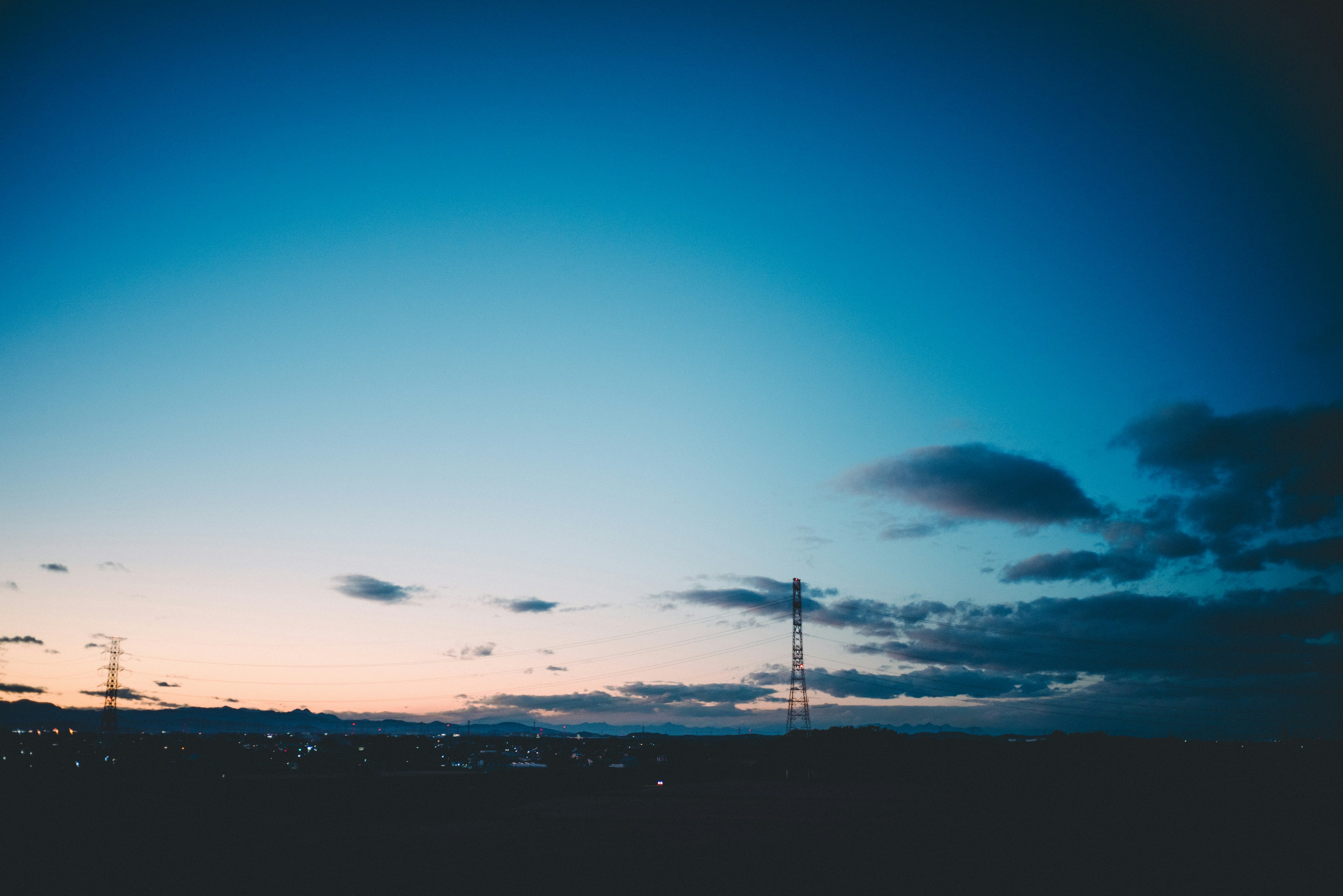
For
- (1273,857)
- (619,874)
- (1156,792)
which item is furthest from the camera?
(1156,792)

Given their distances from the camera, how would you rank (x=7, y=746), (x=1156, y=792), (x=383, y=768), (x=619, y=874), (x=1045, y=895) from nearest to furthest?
(x=1045, y=895) < (x=619, y=874) < (x=1156, y=792) < (x=383, y=768) < (x=7, y=746)

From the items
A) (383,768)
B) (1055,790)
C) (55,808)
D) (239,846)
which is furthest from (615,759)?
(239,846)

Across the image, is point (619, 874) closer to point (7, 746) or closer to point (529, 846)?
point (529, 846)

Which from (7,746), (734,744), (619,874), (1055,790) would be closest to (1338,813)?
(1055,790)

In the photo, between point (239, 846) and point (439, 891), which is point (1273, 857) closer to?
point (439, 891)

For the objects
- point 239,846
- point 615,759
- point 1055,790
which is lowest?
point 615,759

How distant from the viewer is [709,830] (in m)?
49.8

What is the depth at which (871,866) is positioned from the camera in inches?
1388

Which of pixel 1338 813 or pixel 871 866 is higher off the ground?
pixel 871 866

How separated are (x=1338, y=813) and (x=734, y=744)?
13022cm

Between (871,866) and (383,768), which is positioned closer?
(871,866)

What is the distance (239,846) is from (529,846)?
63.1 feet

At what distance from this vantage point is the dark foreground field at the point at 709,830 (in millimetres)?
33500

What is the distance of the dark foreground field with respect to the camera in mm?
33500
